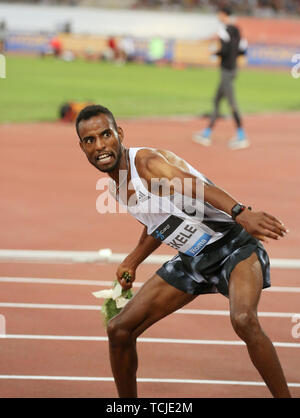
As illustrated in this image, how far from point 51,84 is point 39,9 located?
881 inches

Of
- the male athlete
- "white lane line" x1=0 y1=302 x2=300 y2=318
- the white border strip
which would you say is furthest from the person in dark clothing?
the male athlete

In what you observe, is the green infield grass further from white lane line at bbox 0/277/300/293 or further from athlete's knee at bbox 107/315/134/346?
athlete's knee at bbox 107/315/134/346

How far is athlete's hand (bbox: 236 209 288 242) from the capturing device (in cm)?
450

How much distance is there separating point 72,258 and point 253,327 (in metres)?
4.31

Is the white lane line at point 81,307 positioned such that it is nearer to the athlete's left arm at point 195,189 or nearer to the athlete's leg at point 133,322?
the athlete's leg at point 133,322

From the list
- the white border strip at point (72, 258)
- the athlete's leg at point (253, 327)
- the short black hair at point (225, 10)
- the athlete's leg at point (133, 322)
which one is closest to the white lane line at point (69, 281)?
the white border strip at point (72, 258)

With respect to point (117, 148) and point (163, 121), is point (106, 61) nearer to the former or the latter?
point (163, 121)

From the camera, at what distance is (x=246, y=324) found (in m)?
4.56

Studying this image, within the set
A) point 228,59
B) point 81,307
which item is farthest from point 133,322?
point 228,59

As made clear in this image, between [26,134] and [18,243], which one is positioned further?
[26,134]

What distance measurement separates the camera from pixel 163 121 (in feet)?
68.2

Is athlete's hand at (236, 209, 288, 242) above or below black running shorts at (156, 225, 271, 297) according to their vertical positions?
above

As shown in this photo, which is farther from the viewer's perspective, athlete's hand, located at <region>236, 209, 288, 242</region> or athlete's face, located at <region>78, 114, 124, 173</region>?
athlete's face, located at <region>78, 114, 124, 173</region>

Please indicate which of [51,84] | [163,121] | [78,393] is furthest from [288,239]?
[51,84]
